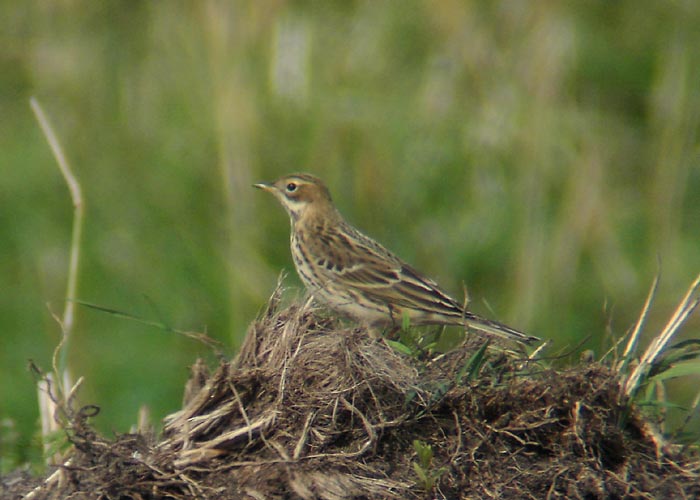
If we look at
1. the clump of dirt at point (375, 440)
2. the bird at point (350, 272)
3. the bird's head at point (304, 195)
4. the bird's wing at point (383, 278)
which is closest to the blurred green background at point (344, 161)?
the bird's head at point (304, 195)

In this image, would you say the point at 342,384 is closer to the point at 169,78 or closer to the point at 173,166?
the point at 173,166

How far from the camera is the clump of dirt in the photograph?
13.2 ft

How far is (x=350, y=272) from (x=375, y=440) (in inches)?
120

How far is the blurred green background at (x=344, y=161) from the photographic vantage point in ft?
27.7

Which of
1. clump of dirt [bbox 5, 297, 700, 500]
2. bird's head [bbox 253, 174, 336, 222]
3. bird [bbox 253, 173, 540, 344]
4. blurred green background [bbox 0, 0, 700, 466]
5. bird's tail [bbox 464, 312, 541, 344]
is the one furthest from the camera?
blurred green background [bbox 0, 0, 700, 466]

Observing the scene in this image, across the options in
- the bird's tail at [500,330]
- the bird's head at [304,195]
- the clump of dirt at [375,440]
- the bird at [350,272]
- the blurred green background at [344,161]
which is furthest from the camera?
the blurred green background at [344,161]

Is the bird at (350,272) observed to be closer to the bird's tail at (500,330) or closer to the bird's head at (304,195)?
the bird's head at (304,195)

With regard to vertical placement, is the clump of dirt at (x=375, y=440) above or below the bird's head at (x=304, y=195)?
above

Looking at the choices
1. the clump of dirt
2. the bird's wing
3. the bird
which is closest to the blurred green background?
the bird

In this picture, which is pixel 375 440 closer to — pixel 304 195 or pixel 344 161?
pixel 304 195

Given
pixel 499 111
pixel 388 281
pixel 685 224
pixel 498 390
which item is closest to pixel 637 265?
pixel 685 224

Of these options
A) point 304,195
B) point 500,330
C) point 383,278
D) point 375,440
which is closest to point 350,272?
point 383,278

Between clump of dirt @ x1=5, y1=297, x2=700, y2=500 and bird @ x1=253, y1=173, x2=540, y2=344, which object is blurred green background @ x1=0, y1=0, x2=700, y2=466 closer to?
bird @ x1=253, y1=173, x2=540, y2=344

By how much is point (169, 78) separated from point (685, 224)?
181 inches
